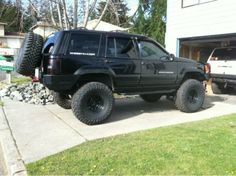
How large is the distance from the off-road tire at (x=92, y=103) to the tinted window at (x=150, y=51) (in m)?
1.43

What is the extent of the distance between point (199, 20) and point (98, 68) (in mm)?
8314

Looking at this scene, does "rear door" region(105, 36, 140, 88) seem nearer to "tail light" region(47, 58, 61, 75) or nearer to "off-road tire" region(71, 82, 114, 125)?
"off-road tire" region(71, 82, 114, 125)

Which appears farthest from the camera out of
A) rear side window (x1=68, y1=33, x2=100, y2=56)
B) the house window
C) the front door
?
the house window

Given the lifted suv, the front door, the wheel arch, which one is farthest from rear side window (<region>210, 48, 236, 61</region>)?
the front door

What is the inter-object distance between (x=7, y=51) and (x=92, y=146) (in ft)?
32.3

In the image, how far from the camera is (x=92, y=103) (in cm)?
764

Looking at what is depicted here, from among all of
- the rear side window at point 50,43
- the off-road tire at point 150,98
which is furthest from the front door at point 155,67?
the rear side window at point 50,43

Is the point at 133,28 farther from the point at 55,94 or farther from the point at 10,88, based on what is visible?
the point at 55,94

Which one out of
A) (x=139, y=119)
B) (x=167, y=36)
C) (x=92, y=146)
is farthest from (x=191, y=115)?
(x=167, y=36)

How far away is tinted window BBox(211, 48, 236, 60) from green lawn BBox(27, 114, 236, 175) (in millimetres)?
6567

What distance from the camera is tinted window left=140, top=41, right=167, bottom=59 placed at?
8453 millimetres

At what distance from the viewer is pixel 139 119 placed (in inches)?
324

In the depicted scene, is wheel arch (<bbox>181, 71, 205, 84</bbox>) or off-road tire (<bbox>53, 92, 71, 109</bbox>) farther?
wheel arch (<bbox>181, 71, 205, 84</bbox>)

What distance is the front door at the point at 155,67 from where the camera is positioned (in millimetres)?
8352
